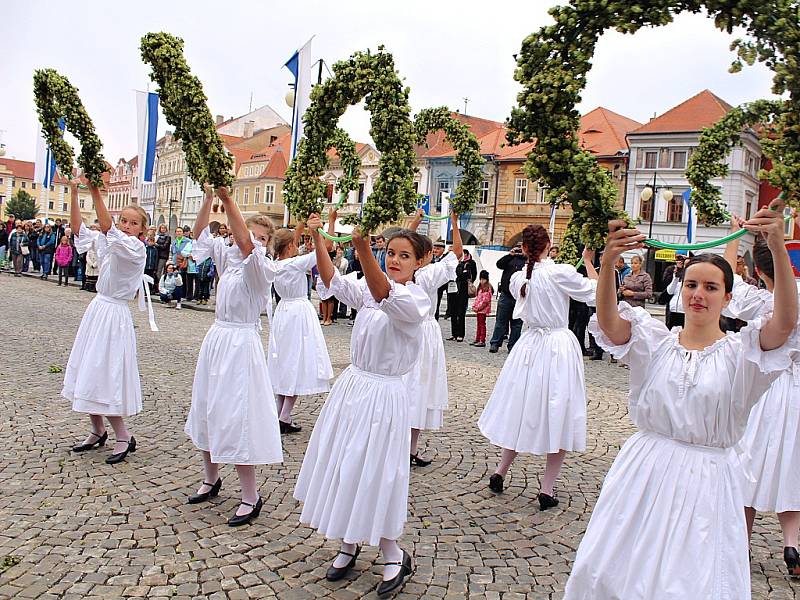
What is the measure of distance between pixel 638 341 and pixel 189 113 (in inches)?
149

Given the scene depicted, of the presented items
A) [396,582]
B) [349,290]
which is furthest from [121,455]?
[396,582]

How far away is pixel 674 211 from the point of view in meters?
46.2

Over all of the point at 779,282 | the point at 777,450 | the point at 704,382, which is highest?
the point at 779,282

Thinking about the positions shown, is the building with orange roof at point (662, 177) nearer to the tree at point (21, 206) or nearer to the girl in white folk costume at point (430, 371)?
the girl in white folk costume at point (430, 371)

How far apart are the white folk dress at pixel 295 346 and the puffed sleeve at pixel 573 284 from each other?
300cm

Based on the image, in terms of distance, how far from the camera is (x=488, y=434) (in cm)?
666

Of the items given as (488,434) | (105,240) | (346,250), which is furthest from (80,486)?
(346,250)

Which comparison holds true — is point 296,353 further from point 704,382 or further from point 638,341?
point 704,382

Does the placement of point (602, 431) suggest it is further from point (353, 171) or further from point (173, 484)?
point (173, 484)

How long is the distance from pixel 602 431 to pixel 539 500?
10.4 ft

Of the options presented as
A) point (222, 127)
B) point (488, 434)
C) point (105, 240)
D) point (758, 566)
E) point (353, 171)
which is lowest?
point (758, 566)

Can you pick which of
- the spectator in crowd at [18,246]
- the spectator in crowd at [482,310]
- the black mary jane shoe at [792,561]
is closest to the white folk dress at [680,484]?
the black mary jane shoe at [792,561]

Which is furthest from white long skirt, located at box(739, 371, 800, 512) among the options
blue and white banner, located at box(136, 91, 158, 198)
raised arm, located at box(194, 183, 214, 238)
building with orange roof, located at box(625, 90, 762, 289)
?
building with orange roof, located at box(625, 90, 762, 289)

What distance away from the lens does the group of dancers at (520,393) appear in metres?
3.25
